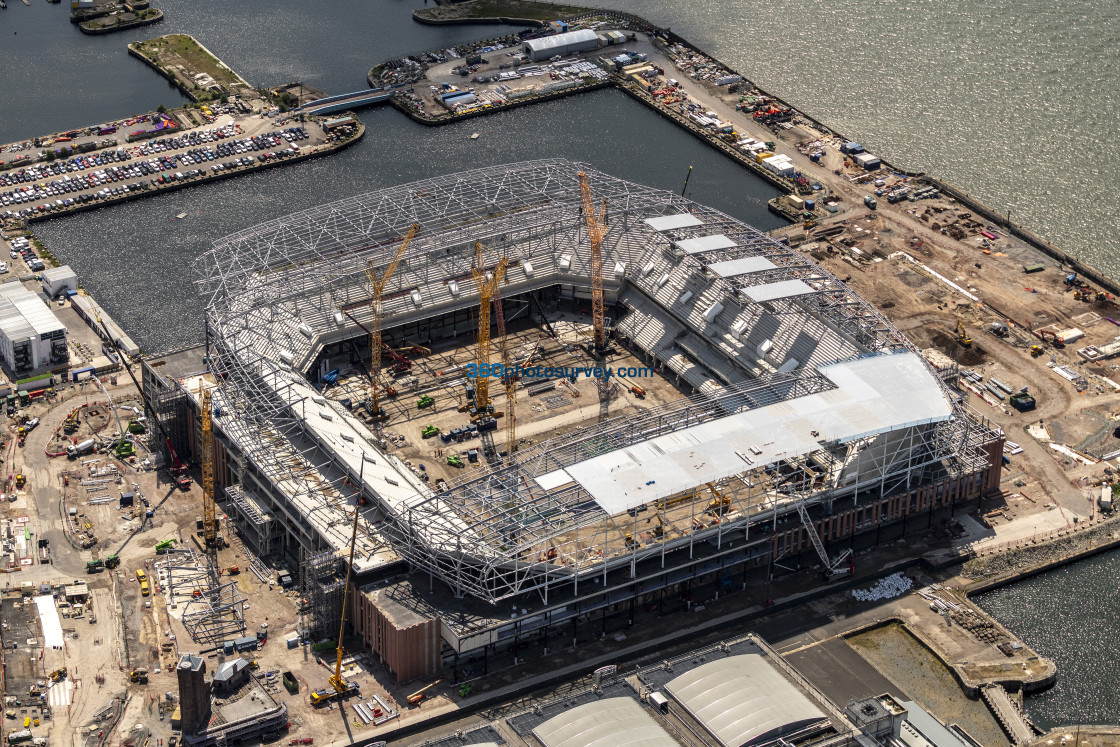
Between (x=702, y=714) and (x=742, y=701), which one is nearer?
(x=702, y=714)

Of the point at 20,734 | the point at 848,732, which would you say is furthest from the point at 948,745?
the point at 20,734

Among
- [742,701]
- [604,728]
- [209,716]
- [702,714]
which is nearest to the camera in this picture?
[604,728]

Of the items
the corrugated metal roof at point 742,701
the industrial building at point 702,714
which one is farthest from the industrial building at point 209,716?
the corrugated metal roof at point 742,701

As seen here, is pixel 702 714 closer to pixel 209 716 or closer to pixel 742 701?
pixel 742 701

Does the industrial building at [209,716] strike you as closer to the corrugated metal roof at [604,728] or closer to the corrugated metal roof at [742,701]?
the corrugated metal roof at [604,728]

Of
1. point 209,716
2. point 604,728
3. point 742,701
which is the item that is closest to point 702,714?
point 742,701
